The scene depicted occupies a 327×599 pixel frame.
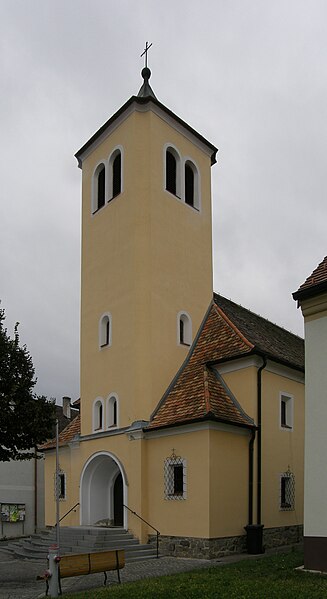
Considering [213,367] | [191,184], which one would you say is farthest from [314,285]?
[191,184]

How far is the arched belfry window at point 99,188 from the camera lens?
2303 centimetres

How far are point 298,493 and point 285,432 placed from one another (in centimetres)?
218

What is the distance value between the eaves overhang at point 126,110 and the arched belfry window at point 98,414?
31.3 ft

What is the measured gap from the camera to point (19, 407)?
560 inches

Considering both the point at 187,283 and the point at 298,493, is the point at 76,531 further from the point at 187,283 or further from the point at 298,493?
the point at 187,283

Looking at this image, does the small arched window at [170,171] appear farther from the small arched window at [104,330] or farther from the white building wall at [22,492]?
the white building wall at [22,492]

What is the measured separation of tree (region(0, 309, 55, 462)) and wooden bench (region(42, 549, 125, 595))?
3.17 m

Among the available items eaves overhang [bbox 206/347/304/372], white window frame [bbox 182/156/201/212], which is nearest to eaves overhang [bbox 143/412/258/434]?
eaves overhang [bbox 206/347/304/372]

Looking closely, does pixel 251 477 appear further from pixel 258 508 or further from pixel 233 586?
pixel 233 586

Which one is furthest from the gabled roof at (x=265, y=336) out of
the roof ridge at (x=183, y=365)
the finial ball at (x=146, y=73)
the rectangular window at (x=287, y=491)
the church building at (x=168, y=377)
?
the finial ball at (x=146, y=73)

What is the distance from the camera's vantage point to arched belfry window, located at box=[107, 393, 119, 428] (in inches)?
793

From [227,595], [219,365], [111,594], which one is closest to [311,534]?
[227,595]

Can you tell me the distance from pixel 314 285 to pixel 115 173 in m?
11.9

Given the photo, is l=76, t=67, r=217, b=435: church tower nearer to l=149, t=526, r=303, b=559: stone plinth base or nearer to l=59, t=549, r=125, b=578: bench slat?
l=149, t=526, r=303, b=559: stone plinth base
